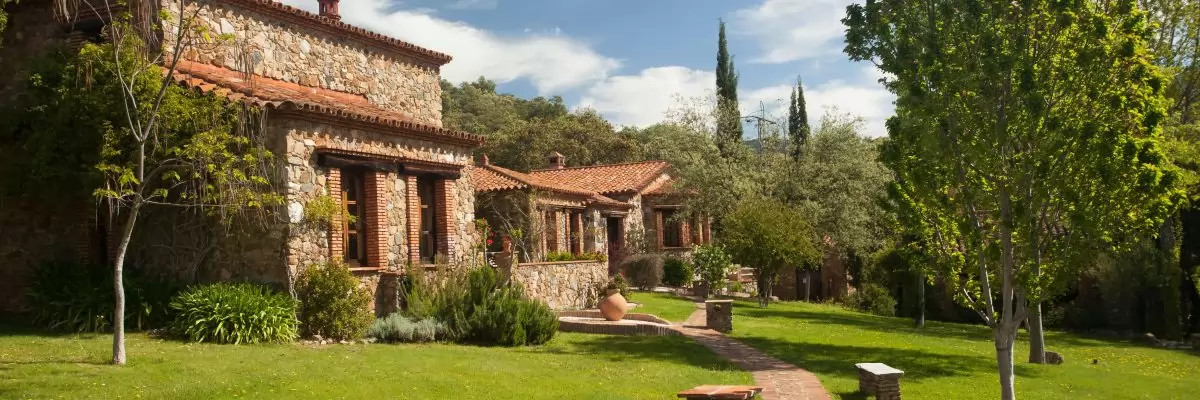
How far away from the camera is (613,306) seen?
62.6ft

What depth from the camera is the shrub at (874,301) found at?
29.6 meters

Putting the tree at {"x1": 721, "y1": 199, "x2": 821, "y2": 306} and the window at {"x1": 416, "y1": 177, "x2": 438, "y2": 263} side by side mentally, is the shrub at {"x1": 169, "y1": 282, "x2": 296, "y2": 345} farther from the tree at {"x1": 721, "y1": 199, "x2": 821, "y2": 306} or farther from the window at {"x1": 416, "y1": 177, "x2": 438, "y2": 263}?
the tree at {"x1": 721, "y1": 199, "x2": 821, "y2": 306}

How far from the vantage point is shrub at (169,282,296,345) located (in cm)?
1274

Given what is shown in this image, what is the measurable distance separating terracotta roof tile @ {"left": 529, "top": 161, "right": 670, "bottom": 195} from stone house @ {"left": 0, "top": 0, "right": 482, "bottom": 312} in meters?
16.1

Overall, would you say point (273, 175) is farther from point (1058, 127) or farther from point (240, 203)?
point (1058, 127)

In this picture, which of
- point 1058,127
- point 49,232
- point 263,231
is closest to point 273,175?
point 263,231

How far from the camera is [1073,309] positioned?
26062mm

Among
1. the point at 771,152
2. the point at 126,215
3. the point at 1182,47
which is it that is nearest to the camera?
the point at 126,215

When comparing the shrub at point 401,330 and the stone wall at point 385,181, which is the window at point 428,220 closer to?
the stone wall at point 385,181

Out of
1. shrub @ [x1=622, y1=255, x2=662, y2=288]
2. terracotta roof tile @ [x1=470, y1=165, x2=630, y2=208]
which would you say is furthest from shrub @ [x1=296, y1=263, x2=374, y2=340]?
shrub @ [x1=622, y1=255, x2=662, y2=288]

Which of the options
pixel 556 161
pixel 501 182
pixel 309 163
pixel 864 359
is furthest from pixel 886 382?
pixel 556 161

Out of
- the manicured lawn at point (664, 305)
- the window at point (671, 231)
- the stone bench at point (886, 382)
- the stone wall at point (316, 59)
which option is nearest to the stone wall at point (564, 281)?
the manicured lawn at point (664, 305)

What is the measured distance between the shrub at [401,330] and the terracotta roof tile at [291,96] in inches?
148

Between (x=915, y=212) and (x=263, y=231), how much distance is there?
10.5 m
